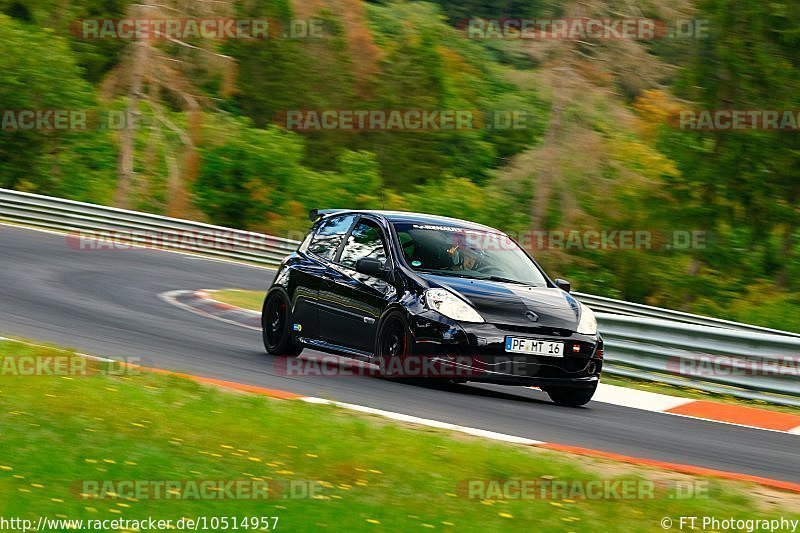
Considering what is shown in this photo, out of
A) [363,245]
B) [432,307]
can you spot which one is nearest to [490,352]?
[432,307]

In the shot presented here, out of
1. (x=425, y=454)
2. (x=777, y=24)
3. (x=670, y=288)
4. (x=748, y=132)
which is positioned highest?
(x=777, y=24)

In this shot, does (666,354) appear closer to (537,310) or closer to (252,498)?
(537,310)

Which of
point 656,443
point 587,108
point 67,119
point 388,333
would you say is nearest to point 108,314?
point 388,333

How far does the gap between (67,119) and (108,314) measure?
87.0 feet

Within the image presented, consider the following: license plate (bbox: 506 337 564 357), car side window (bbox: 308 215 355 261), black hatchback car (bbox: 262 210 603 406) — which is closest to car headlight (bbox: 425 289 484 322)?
black hatchback car (bbox: 262 210 603 406)

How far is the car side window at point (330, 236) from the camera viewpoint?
39.9 ft

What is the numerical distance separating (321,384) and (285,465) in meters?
3.76

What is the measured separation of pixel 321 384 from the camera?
10.6 m

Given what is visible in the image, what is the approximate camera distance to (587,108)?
34469 mm

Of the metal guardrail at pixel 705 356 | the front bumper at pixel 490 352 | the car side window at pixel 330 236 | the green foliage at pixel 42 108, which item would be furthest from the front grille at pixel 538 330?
the green foliage at pixel 42 108

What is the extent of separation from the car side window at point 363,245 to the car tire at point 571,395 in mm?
1966

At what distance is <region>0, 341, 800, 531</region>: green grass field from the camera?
5.84 meters

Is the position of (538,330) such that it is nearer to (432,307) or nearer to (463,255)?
(432,307)

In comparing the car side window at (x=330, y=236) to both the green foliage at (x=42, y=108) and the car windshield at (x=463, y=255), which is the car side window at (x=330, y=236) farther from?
the green foliage at (x=42, y=108)
